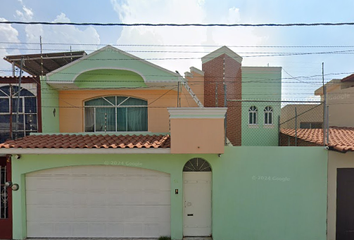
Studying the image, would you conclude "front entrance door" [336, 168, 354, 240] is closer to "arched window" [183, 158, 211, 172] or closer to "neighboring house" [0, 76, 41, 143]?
"arched window" [183, 158, 211, 172]

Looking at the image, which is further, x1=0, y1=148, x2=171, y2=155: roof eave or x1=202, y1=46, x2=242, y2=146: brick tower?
x1=202, y1=46, x2=242, y2=146: brick tower

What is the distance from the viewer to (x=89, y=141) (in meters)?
5.48

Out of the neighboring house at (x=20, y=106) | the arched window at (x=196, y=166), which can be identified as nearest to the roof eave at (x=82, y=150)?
the arched window at (x=196, y=166)

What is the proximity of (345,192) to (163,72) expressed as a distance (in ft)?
23.2

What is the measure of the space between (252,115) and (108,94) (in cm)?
978

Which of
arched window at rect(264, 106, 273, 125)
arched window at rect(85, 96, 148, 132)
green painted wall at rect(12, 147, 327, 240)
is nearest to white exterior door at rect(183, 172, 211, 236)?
green painted wall at rect(12, 147, 327, 240)

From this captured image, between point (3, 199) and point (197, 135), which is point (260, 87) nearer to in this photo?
point (197, 135)

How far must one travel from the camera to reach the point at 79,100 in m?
7.00

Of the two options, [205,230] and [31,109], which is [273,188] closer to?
[205,230]

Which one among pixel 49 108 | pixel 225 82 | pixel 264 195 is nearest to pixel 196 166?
Answer: pixel 264 195

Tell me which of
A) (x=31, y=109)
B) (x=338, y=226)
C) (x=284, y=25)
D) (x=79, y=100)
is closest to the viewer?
(x=284, y=25)

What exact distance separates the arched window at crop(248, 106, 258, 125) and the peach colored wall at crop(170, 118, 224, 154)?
26.7 feet

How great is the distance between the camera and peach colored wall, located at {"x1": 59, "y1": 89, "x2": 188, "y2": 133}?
22.9ft

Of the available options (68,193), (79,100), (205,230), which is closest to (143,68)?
(79,100)
